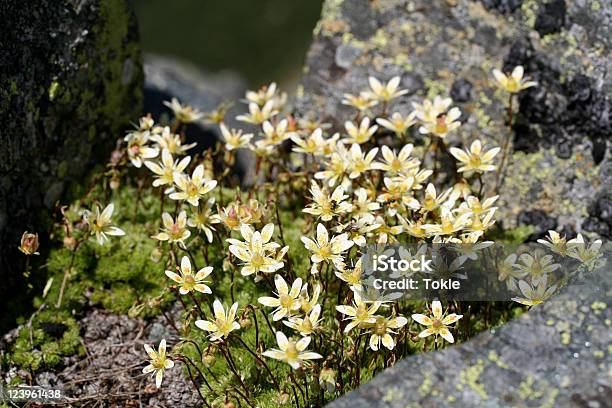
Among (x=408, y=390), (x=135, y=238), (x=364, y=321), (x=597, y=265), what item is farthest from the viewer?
(x=135, y=238)

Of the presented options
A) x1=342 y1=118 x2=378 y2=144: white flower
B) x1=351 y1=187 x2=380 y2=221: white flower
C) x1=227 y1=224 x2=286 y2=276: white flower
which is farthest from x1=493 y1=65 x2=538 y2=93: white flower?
x1=227 y1=224 x2=286 y2=276: white flower

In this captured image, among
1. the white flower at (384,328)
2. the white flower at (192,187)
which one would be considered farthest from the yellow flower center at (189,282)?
the white flower at (384,328)

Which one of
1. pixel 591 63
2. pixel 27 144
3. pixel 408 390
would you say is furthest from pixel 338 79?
pixel 408 390

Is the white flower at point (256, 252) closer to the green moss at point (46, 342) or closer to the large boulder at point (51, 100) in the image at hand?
the green moss at point (46, 342)

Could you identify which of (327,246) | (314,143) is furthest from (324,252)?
(314,143)

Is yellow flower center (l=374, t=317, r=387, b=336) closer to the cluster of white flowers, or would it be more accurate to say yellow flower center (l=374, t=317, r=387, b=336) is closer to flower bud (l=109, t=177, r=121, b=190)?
the cluster of white flowers

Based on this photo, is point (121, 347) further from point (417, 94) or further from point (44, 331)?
point (417, 94)
